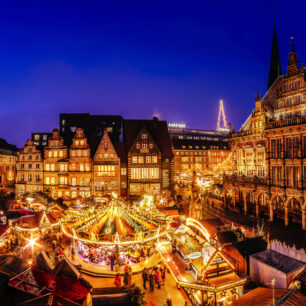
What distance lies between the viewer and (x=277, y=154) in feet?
83.9

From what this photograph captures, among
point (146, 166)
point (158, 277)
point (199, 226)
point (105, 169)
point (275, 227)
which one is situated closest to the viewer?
point (158, 277)

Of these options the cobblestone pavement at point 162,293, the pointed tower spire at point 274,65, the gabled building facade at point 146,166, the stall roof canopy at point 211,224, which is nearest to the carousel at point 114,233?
the cobblestone pavement at point 162,293

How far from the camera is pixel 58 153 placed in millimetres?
34844

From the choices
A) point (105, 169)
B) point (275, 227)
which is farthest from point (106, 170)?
point (275, 227)

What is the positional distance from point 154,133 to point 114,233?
87.3ft

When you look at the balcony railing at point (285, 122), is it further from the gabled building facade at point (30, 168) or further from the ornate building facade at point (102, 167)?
the gabled building facade at point (30, 168)

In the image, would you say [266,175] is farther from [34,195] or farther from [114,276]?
[34,195]

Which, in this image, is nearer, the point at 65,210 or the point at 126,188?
the point at 65,210

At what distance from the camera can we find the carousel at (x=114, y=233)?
535 inches

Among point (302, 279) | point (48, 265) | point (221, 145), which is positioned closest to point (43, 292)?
point (48, 265)

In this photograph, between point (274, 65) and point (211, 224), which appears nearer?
point (211, 224)

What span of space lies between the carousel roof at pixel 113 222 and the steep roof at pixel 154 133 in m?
20.3

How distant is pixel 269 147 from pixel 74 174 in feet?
87.4

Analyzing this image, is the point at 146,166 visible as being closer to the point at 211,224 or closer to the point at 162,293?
the point at 211,224
